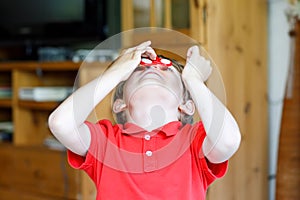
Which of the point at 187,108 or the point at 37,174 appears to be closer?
the point at 187,108

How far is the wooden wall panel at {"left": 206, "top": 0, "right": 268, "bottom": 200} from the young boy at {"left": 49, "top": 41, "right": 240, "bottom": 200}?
0.87m

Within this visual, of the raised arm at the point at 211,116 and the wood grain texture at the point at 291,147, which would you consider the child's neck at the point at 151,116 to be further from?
the wood grain texture at the point at 291,147

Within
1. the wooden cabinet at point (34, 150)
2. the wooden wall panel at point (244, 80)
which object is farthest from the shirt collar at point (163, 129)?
the wooden cabinet at point (34, 150)

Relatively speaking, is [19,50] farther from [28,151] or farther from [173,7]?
[173,7]

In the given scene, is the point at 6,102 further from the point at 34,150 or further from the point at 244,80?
the point at 244,80

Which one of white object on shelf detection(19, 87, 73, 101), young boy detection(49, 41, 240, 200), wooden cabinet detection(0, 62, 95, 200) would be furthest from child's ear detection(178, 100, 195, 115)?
white object on shelf detection(19, 87, 73, 101)

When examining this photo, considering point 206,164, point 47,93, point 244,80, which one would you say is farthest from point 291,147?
point 47,93

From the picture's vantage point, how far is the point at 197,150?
2.40 feet

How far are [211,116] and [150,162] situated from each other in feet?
0.36

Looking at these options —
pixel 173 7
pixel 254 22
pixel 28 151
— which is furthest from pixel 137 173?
pixel 28 151

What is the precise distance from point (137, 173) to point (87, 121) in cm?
11

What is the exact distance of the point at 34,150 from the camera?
211cm

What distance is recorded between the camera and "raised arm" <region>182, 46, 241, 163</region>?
0.69m

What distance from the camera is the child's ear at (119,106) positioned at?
738 mm
